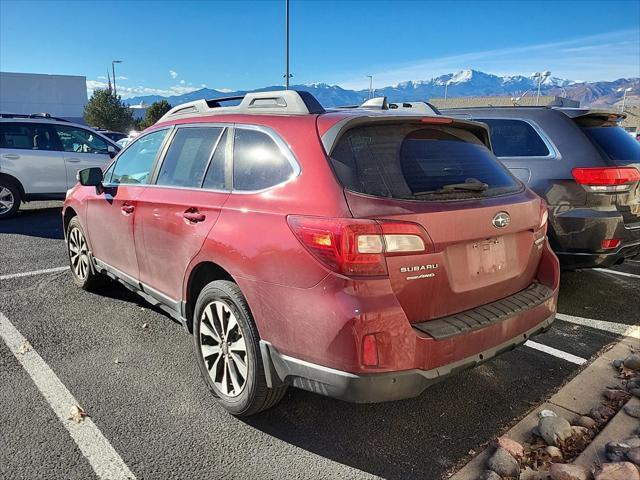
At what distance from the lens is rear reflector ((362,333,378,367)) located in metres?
2.09

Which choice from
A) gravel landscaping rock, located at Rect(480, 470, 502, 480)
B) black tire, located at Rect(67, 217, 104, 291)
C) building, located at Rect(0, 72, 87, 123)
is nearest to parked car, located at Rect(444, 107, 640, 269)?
gravel landscaping rock, located at Rect(480, 470, 502, 480)

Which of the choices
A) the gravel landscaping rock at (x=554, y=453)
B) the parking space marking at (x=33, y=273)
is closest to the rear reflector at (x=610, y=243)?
the gravel landscaping rock at (x=554, y=453)

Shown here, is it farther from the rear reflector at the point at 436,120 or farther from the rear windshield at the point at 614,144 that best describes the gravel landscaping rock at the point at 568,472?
the rear windshield at the point at 614,144

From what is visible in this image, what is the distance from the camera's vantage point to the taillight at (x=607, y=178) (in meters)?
4.23

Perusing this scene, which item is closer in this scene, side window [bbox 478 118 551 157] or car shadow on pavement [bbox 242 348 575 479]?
car shadow on pavement [bbox 242 348 575 479]

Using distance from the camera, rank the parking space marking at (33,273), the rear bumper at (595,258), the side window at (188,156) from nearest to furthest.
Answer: the side window at (188,156) < the rear bumper at (595,258) < the parking space marking at (33,273)

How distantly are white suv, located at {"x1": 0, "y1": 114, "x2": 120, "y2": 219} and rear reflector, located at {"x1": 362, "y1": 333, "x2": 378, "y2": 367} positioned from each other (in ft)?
29.3

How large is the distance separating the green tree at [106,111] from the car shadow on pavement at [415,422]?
183ft

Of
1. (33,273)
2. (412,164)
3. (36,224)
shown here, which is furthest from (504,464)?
(36,224)

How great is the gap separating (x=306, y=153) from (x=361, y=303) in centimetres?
83

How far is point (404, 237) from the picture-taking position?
2.21 metres

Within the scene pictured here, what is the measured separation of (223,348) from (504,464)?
5.27 feet

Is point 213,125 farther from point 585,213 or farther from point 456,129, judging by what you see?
point 585,213

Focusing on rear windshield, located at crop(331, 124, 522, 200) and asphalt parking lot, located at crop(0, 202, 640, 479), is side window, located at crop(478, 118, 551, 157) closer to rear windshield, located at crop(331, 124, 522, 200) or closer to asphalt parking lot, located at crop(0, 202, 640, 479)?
asphalt parking lot, located at crop(0, 202, 640, 479)
